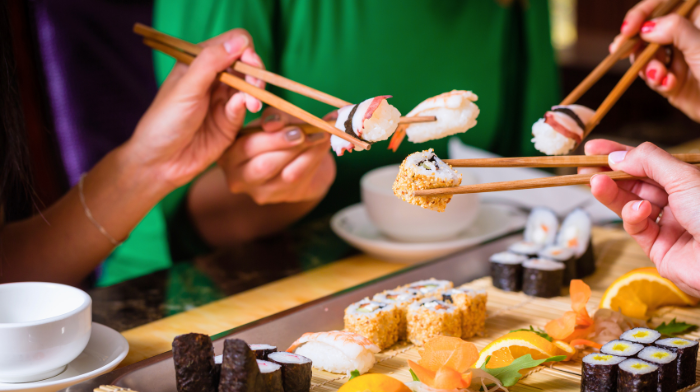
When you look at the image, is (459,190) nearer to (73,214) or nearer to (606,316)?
(606,316)

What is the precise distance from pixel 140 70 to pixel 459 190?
1464mm

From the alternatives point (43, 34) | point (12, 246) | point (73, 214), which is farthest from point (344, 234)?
point (43, 34)

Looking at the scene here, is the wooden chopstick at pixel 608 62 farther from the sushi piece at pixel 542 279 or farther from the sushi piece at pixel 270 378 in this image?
the sushi piece at pixel 270 378

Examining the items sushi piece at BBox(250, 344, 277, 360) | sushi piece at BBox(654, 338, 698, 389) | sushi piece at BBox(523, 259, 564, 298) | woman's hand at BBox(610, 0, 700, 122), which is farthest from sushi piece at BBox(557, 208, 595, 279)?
sushi piece at BBox(250, 344, 277, 360)

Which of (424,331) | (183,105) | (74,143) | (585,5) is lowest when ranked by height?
(424,331)

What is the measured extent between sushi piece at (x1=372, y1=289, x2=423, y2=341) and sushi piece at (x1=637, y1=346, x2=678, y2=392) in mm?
458

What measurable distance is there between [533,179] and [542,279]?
54cm

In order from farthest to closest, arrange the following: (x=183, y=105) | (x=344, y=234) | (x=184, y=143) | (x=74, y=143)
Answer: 1. (x=74, y=143)
2. (x=344, y=234)
3. (x=184, y=143)
4. (x=183, y=105)

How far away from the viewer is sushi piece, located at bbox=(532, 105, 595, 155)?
1.37 m

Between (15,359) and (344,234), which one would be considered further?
(344,234)

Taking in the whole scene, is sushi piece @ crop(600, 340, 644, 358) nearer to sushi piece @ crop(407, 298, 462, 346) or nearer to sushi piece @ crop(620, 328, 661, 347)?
sushi piece @ crop(620, 328, 661, 347)

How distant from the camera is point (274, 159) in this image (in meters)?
1.62

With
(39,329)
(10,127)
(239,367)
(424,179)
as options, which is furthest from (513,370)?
(10,127)

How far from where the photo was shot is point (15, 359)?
0.96m
